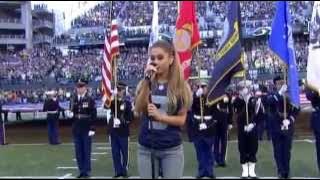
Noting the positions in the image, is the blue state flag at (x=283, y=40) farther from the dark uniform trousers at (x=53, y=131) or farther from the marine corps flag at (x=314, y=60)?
the dark uniform trousers at (x=53, y=131)

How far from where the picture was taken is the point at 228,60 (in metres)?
11.2

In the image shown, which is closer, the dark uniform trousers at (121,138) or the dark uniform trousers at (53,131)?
the dark uniform trousers at (121,138)

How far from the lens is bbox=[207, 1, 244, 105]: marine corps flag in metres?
11.1

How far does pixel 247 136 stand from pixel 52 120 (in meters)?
8.95

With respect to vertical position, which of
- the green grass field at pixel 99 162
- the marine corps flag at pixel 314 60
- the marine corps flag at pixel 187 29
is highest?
the marine corps flag at pixel 187 29

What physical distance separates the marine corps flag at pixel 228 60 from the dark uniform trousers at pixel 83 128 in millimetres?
2204

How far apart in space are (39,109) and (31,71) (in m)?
14.1

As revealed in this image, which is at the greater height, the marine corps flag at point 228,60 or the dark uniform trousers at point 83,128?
the marine corps flag at point 228,60

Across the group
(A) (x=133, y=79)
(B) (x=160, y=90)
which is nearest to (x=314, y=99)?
(B) (x=160, y=90)

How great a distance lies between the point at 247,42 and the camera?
144ft

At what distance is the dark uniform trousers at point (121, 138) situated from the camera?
11586 mm

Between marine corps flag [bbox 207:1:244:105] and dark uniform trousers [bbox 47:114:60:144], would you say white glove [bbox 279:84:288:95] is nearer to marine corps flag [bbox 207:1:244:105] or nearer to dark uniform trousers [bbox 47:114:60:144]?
marine corps flag [bbox 207:1:244:105]

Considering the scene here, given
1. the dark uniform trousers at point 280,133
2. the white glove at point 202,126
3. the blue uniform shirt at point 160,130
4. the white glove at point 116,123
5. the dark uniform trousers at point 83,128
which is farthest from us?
the white glove at point 116,123

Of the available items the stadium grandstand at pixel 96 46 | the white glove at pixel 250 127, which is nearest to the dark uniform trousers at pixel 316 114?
the white glove at pixel 250 127
